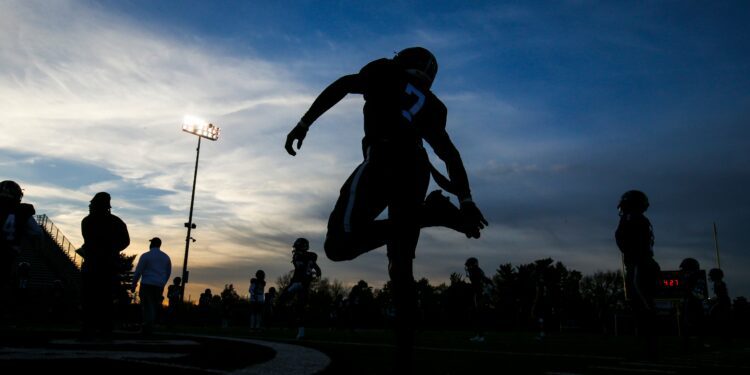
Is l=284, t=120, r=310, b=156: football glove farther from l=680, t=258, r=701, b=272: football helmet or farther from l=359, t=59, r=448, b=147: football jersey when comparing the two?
l=680, t=258, r=701, b=272: football helmet

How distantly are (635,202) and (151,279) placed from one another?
9.01m

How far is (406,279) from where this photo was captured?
3273 mm

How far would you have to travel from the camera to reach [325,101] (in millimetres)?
3488

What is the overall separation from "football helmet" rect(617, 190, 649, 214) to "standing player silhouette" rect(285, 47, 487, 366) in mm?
4549

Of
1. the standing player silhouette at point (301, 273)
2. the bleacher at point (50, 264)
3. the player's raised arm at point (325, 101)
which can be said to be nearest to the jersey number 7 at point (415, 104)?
the player's raised arm at point (325, 101)

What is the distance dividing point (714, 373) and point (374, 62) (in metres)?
4.56

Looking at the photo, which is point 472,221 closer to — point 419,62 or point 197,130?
point 419,62

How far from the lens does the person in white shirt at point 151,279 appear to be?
36.5 feet

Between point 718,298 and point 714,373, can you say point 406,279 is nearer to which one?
point 714,373

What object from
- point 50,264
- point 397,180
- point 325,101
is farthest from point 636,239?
point 50,264

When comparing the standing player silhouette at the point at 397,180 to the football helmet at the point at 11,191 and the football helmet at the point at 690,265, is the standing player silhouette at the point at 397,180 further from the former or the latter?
the football helmet at the point at 690,265

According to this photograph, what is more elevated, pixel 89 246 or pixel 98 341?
pixel 89 246

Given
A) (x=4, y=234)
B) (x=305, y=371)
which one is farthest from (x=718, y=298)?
(x=4, y=234)

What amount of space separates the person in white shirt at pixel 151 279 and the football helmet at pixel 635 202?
28.6 feet
